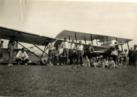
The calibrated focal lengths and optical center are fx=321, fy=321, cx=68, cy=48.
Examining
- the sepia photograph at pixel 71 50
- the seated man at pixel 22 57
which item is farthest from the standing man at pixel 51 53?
the seated man at pixel 22 57

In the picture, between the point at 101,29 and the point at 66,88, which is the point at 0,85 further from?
the point at 101,29

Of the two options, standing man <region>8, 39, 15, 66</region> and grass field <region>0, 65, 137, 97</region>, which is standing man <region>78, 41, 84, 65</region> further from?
standing man <region>8, 39, 15, 66</region>

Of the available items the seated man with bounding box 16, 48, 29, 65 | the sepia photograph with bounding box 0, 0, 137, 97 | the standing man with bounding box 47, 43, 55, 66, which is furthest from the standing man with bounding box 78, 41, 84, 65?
the seated man with bounding box 16, 48, 29, 65

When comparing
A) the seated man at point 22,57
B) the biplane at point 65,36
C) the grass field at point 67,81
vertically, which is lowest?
the grass field at point 67,81

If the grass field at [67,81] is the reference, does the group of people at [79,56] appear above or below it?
above

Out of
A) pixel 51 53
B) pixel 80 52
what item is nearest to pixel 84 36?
pixel 80 52

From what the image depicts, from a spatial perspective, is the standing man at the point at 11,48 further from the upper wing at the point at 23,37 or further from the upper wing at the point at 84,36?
the upper wing at the point at 84,36

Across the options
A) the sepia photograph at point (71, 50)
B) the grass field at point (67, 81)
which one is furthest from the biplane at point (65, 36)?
the grass field at point (67, 81)

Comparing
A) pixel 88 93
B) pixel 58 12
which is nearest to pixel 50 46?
pixel 58 12
